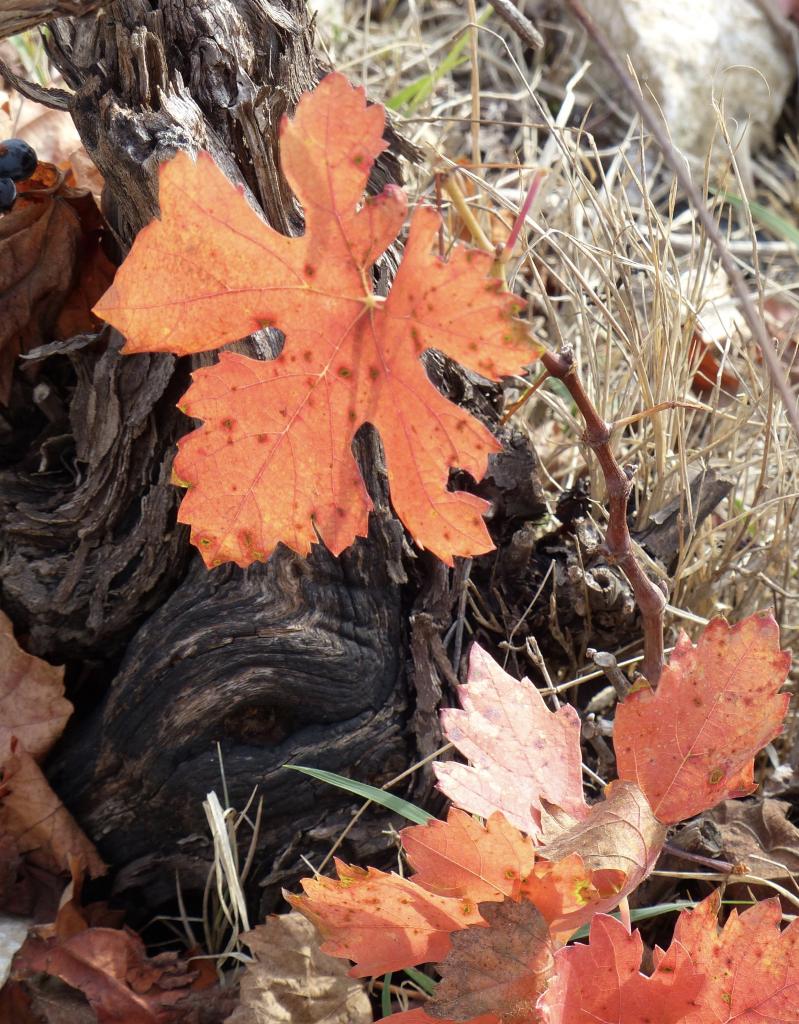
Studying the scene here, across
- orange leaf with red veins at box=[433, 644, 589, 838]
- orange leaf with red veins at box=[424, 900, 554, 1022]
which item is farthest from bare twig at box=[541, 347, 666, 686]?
orange leaf with red veins at box=[424, 900, 554, 1022]

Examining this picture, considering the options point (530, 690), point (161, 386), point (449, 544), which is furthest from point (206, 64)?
point (530, 690)

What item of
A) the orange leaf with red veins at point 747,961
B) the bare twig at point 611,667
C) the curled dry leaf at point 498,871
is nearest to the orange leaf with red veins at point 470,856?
the curled dry leaf at point 498,871

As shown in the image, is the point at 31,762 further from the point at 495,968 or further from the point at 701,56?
the point at 701,56

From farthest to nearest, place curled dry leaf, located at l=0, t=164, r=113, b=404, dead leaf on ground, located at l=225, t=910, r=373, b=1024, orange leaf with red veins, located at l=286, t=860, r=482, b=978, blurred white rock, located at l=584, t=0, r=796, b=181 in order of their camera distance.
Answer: blurred white rock, located at l=584, t=0, r=796, b=181 < curled dry leaf, located at l=0, t=164, r=113, b=404 < dead leaf on ground, located at l=225, t=910, r=373, b=1024 < orange leaf with red veins, located at l=286, t=860, r=482, b=978

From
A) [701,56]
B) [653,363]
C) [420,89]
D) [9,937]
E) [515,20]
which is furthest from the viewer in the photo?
[701,56]

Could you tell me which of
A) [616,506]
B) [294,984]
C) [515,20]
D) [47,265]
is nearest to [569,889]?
[616,506]

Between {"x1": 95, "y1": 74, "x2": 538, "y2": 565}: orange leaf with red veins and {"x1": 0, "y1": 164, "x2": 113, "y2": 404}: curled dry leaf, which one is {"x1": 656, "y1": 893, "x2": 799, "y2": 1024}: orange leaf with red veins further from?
{"x1": 0, "y1": 164, "x2": 113, "y2": 404}: curled dry leaf

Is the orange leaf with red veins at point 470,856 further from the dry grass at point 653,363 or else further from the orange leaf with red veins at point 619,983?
the dry grass at point 653,363
